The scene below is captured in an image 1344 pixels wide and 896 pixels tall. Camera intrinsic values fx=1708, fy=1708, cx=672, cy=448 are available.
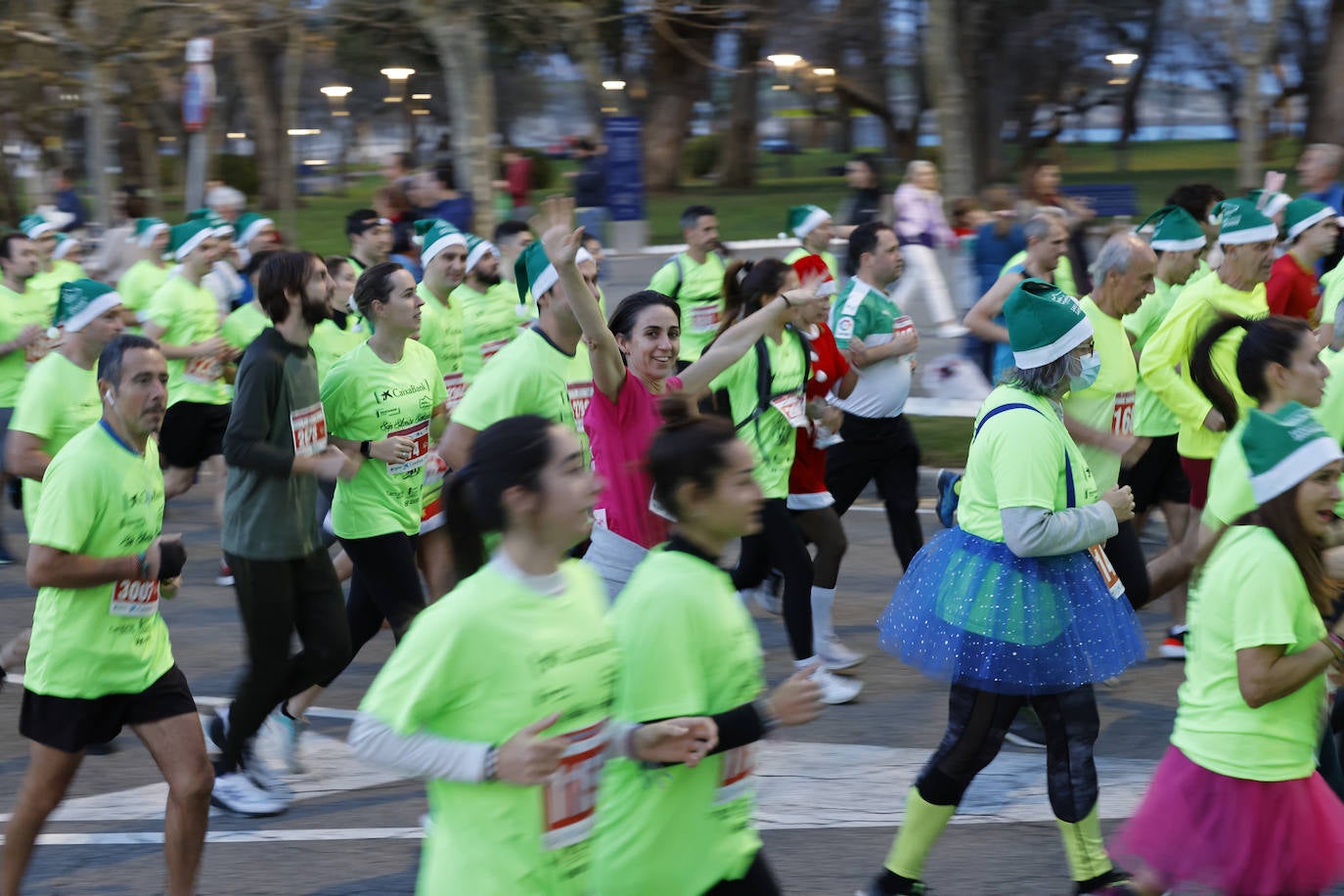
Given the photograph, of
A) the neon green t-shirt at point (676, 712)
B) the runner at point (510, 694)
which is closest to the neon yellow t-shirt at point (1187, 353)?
the neon green t-shirt at point (676, 712)

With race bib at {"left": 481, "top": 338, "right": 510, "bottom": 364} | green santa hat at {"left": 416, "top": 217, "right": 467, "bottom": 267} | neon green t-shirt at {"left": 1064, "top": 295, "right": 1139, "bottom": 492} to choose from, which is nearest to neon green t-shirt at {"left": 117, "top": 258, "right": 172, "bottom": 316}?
race bib at {"left": 481, "top": 338, "right": 510, "bottom": 364}

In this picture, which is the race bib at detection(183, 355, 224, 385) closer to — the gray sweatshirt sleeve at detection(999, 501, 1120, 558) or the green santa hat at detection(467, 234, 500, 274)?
the green santa hat at detection(467, 234, 500, 274)

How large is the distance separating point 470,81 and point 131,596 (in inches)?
570

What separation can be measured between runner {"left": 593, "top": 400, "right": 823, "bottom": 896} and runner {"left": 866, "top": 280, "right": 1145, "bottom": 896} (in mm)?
1376

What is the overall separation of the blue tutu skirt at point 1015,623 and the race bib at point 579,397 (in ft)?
6.09

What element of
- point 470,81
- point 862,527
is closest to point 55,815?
point 862,527

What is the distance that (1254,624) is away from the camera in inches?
147

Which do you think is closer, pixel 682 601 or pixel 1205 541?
pixel 682 601

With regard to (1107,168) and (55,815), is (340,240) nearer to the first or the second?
(1107,168)

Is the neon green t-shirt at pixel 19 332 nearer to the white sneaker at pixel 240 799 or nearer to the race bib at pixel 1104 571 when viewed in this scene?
the white sneaker at pixel 240 799

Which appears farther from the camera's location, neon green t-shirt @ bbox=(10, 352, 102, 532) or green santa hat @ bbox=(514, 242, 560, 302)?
neon green t-shirt @ bbox=(10, 352, 102, 532)

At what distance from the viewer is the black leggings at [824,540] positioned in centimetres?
750

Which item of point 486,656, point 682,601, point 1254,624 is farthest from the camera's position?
point 1254,624

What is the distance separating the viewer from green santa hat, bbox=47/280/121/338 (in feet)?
→ 20.2
